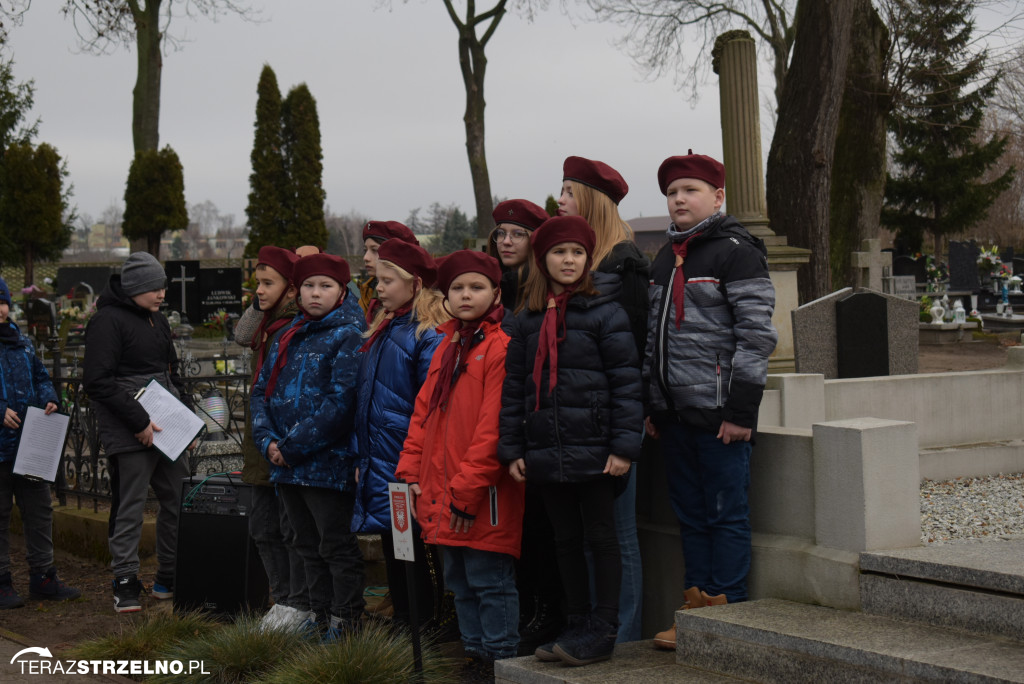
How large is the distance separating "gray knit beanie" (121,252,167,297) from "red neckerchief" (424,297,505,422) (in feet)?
7.87

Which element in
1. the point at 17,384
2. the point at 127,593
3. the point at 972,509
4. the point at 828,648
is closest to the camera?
the point at 828,648

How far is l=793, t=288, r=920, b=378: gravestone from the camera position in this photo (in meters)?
8.63

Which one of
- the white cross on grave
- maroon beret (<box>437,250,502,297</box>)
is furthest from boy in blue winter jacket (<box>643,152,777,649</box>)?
the white cross on grave

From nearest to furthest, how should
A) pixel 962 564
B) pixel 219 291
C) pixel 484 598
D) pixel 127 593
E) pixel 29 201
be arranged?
pixel 962 564
pixel 484 598
pixel 127 593
pixel 219 291
pixel 29 201

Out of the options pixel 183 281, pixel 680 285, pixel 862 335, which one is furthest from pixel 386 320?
pixel 183 281

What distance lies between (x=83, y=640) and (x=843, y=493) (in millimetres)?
3631

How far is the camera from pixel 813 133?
14.0 metres

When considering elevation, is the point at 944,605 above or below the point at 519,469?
below

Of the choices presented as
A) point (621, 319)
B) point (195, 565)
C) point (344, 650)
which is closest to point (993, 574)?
point (621, 319)

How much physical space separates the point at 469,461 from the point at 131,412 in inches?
103

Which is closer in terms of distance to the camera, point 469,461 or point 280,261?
point 469,461

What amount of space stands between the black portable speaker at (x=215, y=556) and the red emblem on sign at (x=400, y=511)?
5.81ft

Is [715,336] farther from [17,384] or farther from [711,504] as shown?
[17,384]

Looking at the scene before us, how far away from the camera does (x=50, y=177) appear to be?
33469 mm
